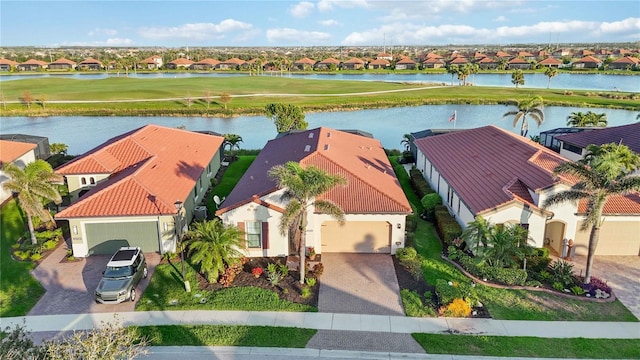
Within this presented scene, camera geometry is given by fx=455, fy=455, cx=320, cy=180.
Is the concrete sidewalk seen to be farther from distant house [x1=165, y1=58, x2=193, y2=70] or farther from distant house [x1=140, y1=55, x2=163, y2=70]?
distant house [x1=140, y1=55, x2=163, y2=70]

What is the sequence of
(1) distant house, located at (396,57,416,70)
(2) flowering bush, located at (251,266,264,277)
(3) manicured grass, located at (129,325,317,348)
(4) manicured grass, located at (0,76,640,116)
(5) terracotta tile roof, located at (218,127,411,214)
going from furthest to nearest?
(1) distant house, located at (396,57,416,70) → (4) manicured grass, located at (0,76,640,116) → (5) terracotta tile roof, located at (218,127,411,214) → (2) flowering bush, located at (251,266,264,277) → (3) manicured grass, located at (129,325,317,348)

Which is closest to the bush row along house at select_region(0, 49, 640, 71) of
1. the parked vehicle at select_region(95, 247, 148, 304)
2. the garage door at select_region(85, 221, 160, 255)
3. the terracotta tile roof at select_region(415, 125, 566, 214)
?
the terracotta tile roof at select_region(415, 125, 566, 214)

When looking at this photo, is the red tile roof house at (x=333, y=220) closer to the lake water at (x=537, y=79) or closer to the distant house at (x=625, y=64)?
the lake water at (x=537, y=79)

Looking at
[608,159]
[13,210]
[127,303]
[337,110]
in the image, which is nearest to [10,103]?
[337,110]

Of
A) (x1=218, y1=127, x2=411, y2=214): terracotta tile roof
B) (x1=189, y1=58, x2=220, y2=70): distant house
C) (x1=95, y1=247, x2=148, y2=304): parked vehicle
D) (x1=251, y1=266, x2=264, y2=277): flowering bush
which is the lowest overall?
(x1=251, y1=266, x2=264, y2=277): flowering bush

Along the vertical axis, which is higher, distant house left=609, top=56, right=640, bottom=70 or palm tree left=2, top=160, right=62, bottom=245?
distant house left=609, top=56, right=640, bottom=70

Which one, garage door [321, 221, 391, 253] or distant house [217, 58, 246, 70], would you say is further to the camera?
distant house [217, 58, 246, 70]
